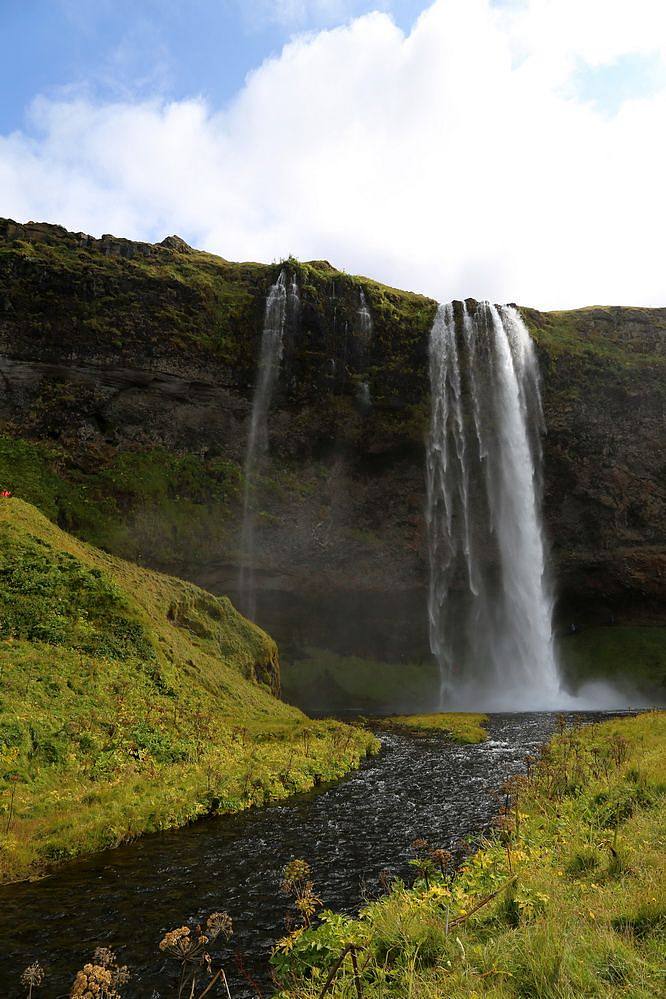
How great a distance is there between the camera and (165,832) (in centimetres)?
1253

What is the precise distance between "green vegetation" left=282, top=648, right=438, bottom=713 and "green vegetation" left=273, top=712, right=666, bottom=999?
41.3 m

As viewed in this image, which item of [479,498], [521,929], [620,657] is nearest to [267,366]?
[479,498]

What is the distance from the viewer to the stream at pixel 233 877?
7.14m

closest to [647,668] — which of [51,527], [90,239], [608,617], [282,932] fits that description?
[608,617]

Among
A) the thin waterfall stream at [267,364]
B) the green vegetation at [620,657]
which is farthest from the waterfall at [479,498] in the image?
the thin waterfall stream at [267,364]

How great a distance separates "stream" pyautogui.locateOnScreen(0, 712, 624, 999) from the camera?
7145 millimetres

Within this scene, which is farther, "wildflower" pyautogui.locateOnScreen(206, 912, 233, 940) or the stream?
the stream

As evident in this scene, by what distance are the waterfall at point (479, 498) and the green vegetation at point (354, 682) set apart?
2.57 m

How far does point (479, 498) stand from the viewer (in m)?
55.1

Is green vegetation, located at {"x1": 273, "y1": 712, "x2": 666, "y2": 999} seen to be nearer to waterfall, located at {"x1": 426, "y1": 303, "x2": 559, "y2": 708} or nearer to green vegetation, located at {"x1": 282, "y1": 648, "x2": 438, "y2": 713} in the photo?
green vegetation, located at {"x1": 282, "y1": 648, "x2": 438, "y2": 713}

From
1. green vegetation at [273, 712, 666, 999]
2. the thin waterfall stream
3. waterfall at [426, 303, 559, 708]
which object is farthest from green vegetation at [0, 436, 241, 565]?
green vegetation at [273, 712, 666, 999]

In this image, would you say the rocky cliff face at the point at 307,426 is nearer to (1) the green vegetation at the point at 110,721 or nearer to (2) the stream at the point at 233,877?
(1) the green vegetation at the point at 110,721

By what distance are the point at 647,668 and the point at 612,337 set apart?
33.9 m

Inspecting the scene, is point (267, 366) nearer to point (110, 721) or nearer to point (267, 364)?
point (267, 364)
